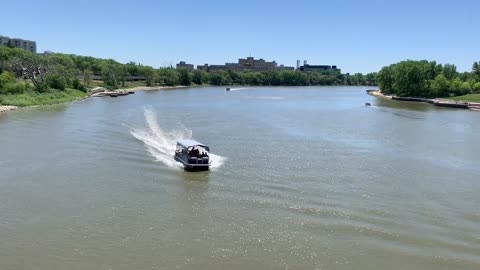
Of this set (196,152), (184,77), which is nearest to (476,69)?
(184,77)

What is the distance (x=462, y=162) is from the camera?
28.7 meters

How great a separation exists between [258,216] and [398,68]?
92608 millimetres

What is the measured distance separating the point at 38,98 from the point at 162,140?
117ft

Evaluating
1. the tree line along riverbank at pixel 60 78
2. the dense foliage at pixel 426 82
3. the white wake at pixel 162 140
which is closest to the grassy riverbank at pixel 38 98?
the tree line along riverbank at pixel 60 78

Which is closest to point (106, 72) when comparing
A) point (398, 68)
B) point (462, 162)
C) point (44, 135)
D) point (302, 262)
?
point (398, 68)

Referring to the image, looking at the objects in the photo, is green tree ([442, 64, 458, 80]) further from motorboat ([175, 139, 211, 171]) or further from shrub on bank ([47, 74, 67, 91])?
motorboat ([175, 139, 211, 171])

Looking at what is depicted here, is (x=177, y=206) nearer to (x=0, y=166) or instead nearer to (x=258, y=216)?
(x=258, y=216)

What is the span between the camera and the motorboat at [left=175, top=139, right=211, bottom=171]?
79.7 feet

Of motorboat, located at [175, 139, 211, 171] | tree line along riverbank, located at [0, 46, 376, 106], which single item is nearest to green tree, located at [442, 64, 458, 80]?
tree line along riverbank, located at [0, 46, 376, 106]

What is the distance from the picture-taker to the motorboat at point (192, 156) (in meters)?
24.3

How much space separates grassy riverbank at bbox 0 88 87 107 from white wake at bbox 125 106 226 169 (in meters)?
20.6

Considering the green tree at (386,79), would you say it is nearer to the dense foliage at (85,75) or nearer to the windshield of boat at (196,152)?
the dense foliage at (85,75)

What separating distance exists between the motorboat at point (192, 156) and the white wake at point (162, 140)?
0.53 metres

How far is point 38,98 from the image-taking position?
204 feet
